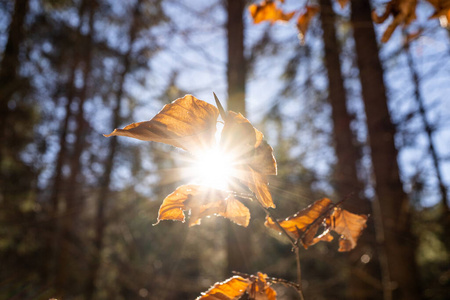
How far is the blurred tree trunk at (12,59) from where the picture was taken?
175 inches

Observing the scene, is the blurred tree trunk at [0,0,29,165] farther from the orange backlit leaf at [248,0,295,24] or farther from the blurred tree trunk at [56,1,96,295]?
the orange backlit leaf at [248,0,295,24]

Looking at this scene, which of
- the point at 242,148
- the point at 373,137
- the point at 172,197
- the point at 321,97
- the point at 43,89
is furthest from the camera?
the point at 43,89

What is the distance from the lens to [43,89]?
24.6 ft

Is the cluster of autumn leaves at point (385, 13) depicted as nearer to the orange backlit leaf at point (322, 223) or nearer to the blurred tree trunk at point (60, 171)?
the orange backlit leaf at point (322, 223)

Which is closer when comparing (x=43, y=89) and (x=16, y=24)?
(x=16, y=24)

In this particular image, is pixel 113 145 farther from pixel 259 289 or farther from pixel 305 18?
pixel 259 289

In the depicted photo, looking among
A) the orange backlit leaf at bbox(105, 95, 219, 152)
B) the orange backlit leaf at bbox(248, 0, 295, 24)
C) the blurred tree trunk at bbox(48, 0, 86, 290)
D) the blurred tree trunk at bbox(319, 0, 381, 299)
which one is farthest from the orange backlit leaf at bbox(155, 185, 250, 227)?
the blurred tree trunk at bbox(48, 0, 86, 290)

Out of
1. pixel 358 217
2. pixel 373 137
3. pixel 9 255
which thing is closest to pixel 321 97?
pixel 373 137

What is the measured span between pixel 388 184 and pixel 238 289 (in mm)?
2091

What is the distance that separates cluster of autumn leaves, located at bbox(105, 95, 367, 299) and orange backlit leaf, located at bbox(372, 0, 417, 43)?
0.65 m

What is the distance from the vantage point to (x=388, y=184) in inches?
92.8

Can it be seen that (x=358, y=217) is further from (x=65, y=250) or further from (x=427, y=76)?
(x=65, y=250)

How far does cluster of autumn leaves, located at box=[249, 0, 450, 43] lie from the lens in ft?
3.29

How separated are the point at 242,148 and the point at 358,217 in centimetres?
42
